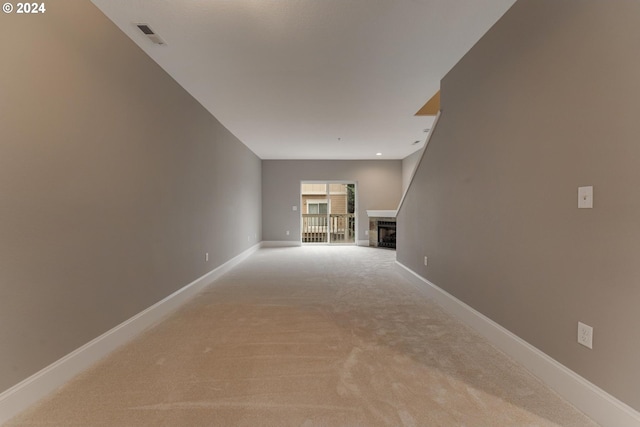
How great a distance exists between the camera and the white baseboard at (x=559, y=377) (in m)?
1.30

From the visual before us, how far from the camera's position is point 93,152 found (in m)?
1.99

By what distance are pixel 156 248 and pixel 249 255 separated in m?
3.88

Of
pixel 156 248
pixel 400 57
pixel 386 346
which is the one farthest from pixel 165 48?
pixel 386 346

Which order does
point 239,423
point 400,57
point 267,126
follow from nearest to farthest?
point 239,423, point 400,57, point 267,126

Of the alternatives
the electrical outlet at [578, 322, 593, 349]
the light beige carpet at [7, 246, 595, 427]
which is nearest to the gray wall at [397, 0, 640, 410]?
the electrical outlet at [578, 322, 593, 349]

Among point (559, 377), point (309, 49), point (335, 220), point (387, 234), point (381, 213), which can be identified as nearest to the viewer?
point (559, 377)

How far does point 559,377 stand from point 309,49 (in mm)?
3036

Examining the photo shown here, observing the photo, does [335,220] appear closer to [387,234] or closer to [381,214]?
[381,214]

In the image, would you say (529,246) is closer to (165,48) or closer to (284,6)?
(284,6)

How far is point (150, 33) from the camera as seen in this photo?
229cm

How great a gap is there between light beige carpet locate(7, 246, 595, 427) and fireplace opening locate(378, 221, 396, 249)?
474 centimetres

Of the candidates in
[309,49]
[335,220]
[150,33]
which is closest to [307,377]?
[309,49]

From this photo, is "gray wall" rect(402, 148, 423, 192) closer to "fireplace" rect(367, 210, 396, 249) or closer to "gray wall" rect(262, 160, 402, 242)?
"gray wall" rect(262, 160, 402, 242)

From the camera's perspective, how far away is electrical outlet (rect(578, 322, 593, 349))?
4.74ft
